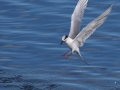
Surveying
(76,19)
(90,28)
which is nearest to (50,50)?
(76,19)

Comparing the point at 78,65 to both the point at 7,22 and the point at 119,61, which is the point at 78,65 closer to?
the point at 119,61

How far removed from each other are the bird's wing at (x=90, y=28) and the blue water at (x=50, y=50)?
1757 millimetres

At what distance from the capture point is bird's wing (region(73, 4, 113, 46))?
1355cm

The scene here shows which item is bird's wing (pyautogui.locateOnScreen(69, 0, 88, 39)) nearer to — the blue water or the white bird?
the white bird

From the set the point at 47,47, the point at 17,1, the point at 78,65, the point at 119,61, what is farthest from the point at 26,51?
the point at 17,1

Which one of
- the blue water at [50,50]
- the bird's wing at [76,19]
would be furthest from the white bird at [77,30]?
the blue water at [50,50]

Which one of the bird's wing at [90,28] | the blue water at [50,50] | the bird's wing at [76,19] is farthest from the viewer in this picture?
the blue water at [50,50]

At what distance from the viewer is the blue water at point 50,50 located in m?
16.0

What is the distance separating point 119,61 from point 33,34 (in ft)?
12.1

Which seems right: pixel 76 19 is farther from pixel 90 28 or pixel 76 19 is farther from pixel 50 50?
pixel 50 50

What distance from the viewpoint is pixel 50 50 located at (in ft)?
59.5

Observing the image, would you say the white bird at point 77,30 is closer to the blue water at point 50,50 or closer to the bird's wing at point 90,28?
the bird's wing at point 90,28

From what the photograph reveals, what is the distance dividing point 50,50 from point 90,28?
4.41 metres

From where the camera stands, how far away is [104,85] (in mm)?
15719
